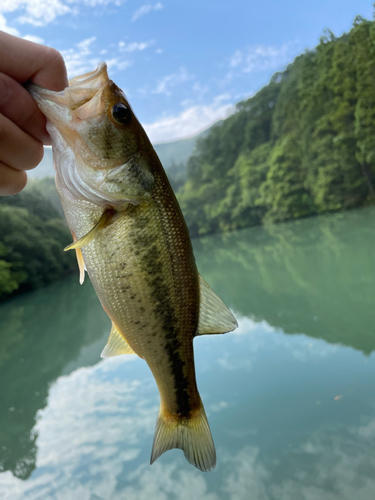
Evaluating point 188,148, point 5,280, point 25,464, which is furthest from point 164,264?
point 188,148

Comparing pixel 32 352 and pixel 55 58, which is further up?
pixel 55 58

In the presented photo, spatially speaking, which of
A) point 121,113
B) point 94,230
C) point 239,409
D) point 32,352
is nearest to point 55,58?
point 121,113

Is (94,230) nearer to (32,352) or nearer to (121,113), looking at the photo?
(121,113)

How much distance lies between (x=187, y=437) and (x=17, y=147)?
3.62 feet

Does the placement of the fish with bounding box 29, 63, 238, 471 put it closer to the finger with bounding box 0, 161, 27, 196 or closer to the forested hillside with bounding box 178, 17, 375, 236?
the finger with bounding box 0, 161, 27, 196

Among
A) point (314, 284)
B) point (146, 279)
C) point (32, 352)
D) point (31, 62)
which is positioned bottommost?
point (314, 284)

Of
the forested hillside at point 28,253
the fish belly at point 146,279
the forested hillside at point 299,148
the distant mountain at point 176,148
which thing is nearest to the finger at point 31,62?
the fish belly at point 146,279

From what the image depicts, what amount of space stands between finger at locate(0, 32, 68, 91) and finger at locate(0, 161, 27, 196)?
→ 0.80 feet

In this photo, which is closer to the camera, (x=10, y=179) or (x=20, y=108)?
(x=20, y=108)

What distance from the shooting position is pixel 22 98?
0.91 meters

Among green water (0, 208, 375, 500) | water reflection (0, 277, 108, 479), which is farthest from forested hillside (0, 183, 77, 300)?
green water (0, 208, 375, 500)

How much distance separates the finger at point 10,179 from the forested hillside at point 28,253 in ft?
63.5

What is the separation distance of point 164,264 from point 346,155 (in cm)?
2579

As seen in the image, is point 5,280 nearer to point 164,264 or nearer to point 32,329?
point 32,329
